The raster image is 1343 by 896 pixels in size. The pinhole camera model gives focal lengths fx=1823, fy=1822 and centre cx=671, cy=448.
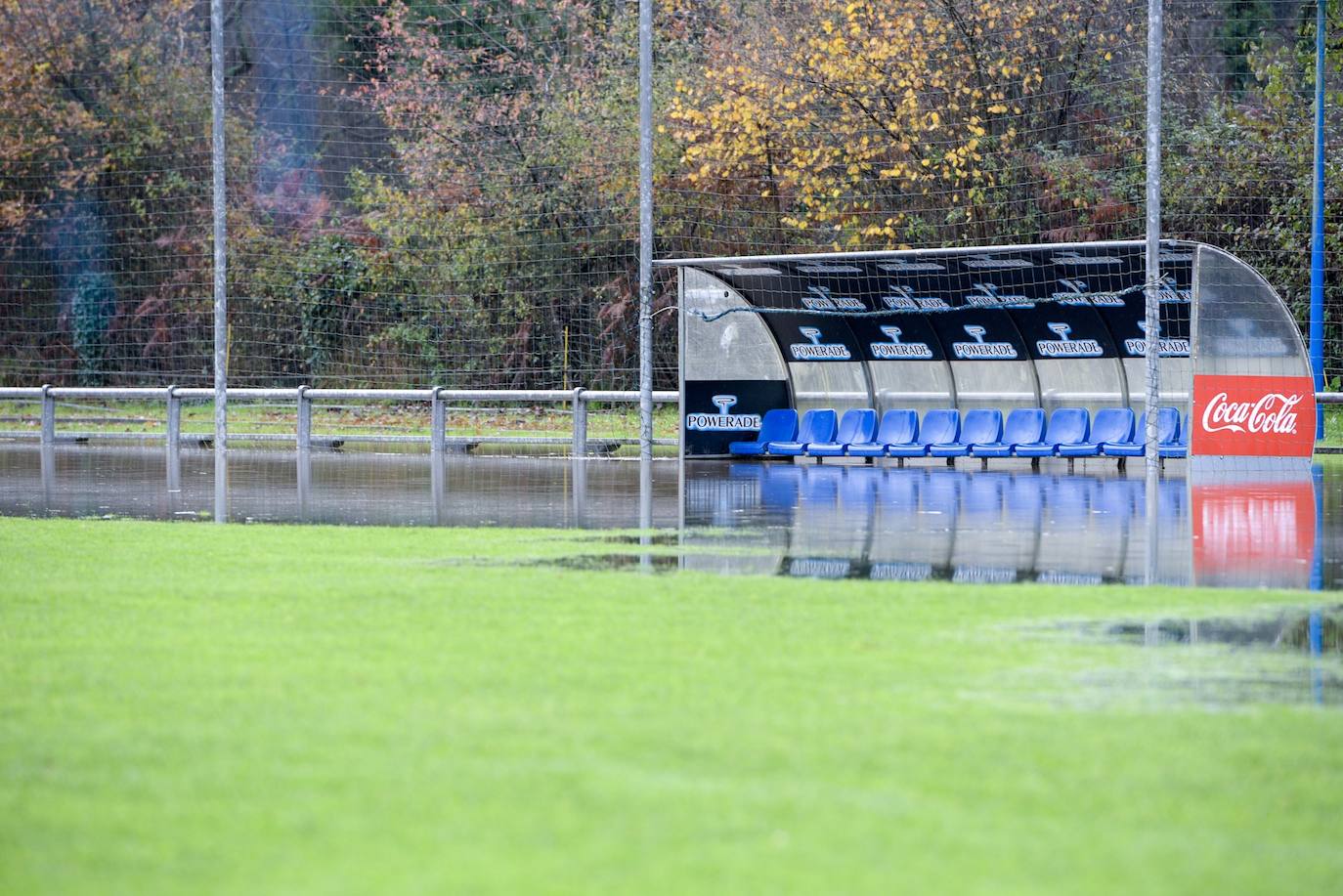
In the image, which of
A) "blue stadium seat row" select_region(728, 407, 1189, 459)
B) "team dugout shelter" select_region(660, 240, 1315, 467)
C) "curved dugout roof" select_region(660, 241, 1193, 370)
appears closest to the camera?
"blue stadium seat row" select_region(728, 407, 1189, 459)

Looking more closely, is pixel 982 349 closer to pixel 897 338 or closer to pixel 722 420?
pixel 897 338

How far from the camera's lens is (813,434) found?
26531 mm

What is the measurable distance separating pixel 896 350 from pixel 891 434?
1596 mm

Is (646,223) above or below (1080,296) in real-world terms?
above

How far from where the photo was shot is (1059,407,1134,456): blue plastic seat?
23906 millimetres

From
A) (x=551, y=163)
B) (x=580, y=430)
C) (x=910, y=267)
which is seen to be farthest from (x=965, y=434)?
(x=551, y=163)

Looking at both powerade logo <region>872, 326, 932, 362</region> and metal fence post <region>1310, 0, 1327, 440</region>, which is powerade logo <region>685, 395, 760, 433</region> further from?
metal fence post <region>1310, 0, 1327, 440</region>

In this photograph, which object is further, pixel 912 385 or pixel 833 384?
pixel 833 384

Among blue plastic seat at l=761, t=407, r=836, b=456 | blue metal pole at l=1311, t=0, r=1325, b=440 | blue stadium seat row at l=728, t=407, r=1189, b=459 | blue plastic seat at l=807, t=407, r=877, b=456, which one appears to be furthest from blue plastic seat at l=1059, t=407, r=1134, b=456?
blue plastic seat at l=761, t=407, r=836, b=456

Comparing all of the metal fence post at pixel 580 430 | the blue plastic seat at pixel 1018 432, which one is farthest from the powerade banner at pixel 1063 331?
the metal fence post at pixel 580 430

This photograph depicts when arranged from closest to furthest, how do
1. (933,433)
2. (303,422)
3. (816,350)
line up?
(933,433)
(816,350)
(303,422)

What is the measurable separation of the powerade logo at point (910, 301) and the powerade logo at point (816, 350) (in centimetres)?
103

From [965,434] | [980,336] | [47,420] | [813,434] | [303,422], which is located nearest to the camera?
[965,434]

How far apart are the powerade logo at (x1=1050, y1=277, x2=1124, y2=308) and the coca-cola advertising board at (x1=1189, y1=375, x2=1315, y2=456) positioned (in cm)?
376
